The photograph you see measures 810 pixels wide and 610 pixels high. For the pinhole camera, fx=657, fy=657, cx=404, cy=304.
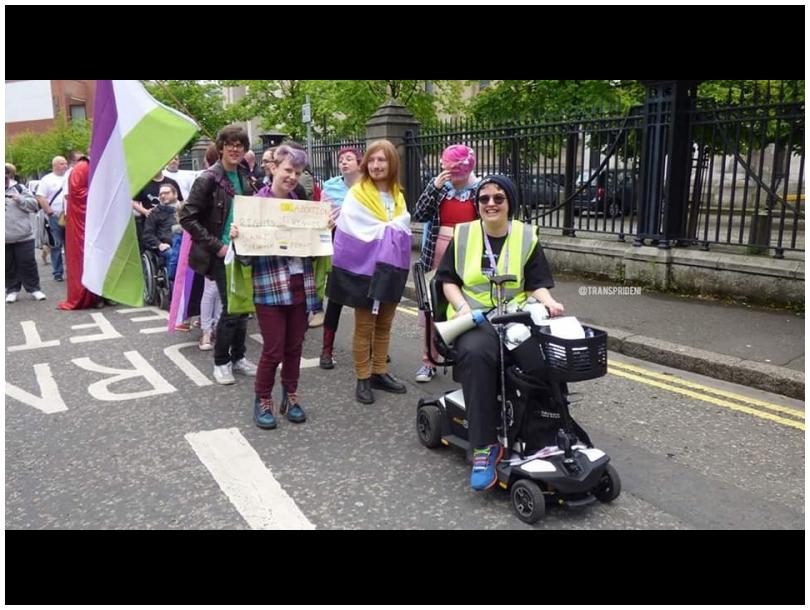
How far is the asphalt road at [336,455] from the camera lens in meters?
3.25

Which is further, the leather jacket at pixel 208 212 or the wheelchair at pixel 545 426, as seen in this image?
the leather jacket at pixel 208 212

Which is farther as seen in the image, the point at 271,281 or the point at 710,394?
the point at 710,394

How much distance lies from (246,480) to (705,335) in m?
4.43

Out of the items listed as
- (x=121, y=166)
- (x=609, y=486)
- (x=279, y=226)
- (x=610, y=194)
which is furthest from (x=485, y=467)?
(x=610, y=194)

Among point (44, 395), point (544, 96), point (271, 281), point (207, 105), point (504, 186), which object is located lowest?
point (44, 395)

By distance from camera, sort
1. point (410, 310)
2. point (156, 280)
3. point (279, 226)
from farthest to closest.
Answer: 1. point (156, 280)
2. point (410, 310)
3. point (279, 226)

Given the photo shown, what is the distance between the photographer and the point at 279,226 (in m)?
4.23

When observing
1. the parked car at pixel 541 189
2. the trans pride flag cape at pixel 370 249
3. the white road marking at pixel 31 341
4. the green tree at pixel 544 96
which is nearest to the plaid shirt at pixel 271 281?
the trans pride flag cape at pixel 370 249

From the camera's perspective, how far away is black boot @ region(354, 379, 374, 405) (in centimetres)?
486

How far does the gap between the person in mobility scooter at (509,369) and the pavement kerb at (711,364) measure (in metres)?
1.83

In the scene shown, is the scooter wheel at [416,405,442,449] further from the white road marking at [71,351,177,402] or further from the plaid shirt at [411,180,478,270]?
the white road marking at [71,351,177,402]

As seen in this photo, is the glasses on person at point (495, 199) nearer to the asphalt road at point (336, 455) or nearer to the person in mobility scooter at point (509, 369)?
the person in mobility scooter at point (509, 369)

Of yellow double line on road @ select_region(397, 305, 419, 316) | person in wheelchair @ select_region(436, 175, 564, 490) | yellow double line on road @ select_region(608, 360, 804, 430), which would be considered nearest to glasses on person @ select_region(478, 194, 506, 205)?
person in wheelchair @ select_region(436, 175, 564, 490)

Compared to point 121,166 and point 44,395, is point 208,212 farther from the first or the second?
point 44,395
